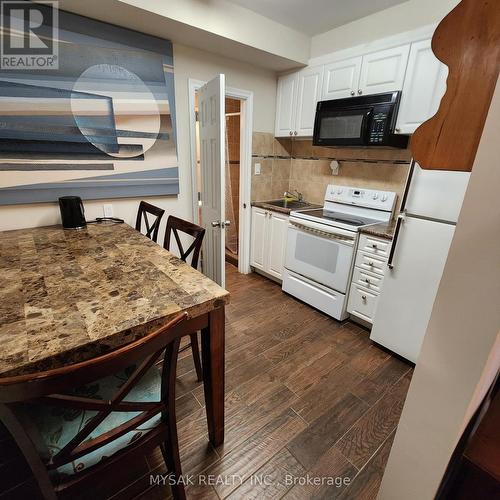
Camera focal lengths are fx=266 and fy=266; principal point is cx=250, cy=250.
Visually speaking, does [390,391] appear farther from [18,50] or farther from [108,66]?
[18,50]

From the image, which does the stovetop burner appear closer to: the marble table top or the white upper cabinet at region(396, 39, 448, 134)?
the white upper cabinet at region(396, 39, 448, 134)

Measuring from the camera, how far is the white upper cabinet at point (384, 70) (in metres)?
2.01

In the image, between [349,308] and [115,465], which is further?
[349,308]

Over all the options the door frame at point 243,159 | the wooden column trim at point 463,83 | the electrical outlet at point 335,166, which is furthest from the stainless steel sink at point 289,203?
the wooden column trim at point 463,83

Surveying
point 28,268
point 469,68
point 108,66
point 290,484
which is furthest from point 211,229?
point 469,68

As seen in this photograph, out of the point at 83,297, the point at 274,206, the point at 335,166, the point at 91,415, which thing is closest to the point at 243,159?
the point at 274,206

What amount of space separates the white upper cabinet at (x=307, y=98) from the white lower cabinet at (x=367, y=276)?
4.47 feet

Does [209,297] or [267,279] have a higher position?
[209,297]

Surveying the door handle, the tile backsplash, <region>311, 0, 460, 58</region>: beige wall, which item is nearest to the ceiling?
<region>311, 0, 460, 58</region>: beige wall

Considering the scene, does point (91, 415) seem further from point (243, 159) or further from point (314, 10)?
point (314, 10)

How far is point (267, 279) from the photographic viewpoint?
10.8ft

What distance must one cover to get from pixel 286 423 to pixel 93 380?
1216mm

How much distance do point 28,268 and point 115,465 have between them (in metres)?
0.96

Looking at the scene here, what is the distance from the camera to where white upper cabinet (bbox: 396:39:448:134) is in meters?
1.85
